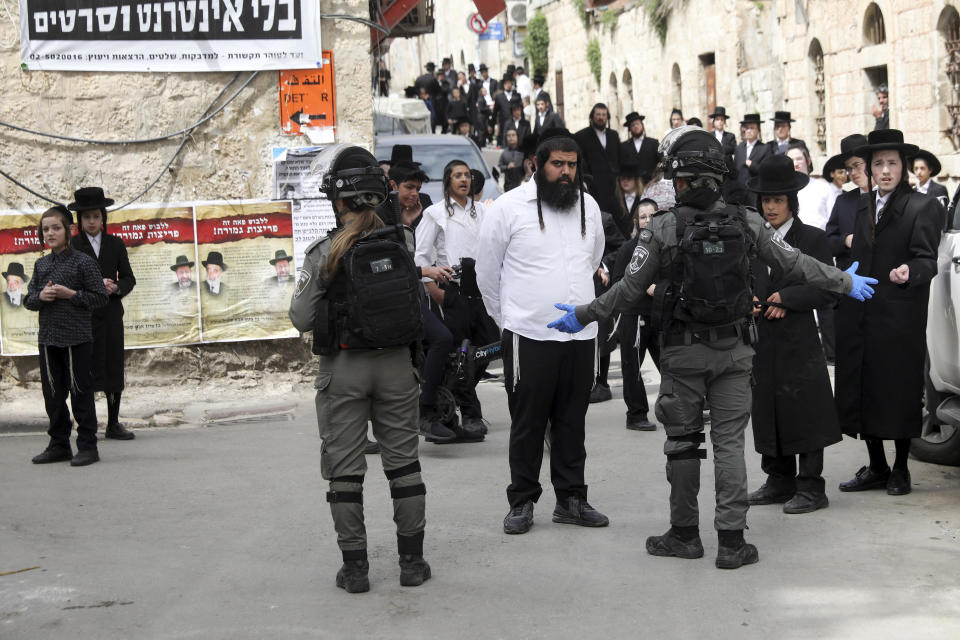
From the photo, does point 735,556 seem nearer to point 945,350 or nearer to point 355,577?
point 355,577

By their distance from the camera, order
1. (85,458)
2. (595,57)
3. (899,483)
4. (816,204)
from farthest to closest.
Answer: (595,57) < (816,204) < (85,458) < (899,483)

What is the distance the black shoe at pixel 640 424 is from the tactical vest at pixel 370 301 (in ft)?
12.1

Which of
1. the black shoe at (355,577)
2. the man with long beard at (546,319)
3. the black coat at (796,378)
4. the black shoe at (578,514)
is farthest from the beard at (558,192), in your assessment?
the black shoe at (355,577)

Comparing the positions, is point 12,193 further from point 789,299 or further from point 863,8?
point 863,8

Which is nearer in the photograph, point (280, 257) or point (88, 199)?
point (88, 199)

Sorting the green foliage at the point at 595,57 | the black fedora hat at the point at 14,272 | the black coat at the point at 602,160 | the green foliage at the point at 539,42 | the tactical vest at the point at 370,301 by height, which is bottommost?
the tactical vest at the point at 370,301

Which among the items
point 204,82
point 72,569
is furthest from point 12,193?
point 72,569

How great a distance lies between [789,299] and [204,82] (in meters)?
5.55

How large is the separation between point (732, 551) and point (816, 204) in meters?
7.09

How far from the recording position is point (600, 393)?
9984 mm

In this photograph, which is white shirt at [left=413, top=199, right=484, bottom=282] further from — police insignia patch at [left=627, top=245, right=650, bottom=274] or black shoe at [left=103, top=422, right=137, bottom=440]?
police insignia patch at [left=627, top=245, right=650, bottom=274]

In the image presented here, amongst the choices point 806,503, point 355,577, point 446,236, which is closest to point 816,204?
point 446,236

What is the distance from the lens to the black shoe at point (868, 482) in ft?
22.3

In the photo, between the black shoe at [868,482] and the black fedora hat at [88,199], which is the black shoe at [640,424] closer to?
the black shoe at [868,482]
